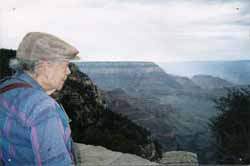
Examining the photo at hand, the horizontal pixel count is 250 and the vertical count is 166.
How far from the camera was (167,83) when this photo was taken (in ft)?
36.6

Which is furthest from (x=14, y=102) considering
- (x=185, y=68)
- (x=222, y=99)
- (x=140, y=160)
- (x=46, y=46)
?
(x=222, y=99)

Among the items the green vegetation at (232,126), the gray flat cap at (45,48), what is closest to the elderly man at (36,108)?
the gray flat cap at (45,48)

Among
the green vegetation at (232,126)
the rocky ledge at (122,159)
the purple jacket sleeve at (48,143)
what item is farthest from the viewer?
the green vegetation at (232,126)

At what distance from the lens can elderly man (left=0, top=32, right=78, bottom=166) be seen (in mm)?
1162

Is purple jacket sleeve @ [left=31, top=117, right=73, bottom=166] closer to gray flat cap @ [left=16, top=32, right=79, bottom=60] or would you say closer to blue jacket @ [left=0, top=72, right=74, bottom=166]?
blue jacket @ [left=0, top=72, right=74, bottom=166]

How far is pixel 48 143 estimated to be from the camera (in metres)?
1.16

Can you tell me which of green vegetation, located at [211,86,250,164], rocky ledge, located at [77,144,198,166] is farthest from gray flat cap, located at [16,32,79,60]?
green vegetation, located at [211,86,250,164]

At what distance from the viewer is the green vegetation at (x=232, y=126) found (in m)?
11.0

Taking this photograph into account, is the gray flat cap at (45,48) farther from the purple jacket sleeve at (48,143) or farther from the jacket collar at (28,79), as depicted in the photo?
the purple jacket sleeve at (48,143)

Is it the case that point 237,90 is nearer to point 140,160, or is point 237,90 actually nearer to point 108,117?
point 108,117

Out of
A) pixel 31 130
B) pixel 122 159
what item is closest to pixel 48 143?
pixel 31 130

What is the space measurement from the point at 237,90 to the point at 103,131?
344 centimetres

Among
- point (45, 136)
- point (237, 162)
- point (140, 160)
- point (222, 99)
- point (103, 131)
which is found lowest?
point (237, 162)

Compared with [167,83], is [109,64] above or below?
above
